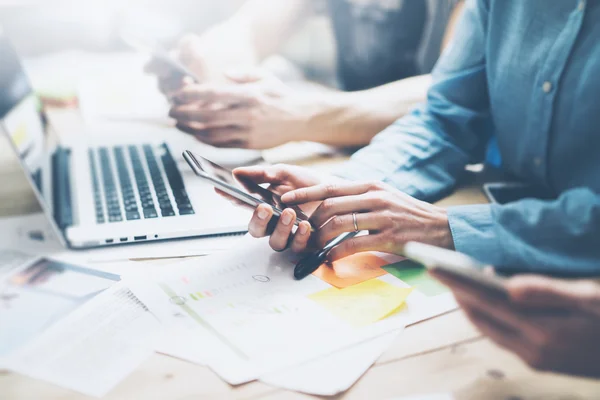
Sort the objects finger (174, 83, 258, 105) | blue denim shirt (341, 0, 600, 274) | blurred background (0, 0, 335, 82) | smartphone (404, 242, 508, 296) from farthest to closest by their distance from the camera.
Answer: blurred background (0, 0, 335, 82) < finger (174, 83, 258, 105) < blue denim shirt (341, 0, 600, 274) < smartphone (404, 242, 508, 296)

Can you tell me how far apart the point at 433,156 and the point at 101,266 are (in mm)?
511

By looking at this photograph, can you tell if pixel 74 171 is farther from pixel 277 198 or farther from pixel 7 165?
pixel 277 198

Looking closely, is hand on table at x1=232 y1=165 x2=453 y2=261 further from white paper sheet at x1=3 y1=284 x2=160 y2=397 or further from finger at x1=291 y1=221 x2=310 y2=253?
white paper sheet at x1=3 y1=284 x2=160 y2=397

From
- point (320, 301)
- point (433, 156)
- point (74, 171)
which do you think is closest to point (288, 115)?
point (433, 156)

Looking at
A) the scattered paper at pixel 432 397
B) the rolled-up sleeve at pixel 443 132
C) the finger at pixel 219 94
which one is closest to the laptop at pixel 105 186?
the finger at pixel 219 94

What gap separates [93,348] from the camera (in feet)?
1.64

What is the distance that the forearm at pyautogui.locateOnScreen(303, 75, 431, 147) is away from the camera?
965 millimetres

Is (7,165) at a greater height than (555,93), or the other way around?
(555,93)

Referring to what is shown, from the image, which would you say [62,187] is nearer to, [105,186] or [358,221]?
[105,186]

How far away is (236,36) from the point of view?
4.66ft

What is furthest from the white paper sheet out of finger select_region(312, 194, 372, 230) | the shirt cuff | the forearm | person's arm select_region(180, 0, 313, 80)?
person's arm select_region(180, 0, 313, 80)

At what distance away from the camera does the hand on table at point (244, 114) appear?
949 mm

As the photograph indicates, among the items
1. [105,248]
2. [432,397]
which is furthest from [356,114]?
[432,397]

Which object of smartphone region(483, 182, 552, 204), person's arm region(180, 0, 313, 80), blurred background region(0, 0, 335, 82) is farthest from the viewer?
blurred background region(0, 0, 335, 82)
